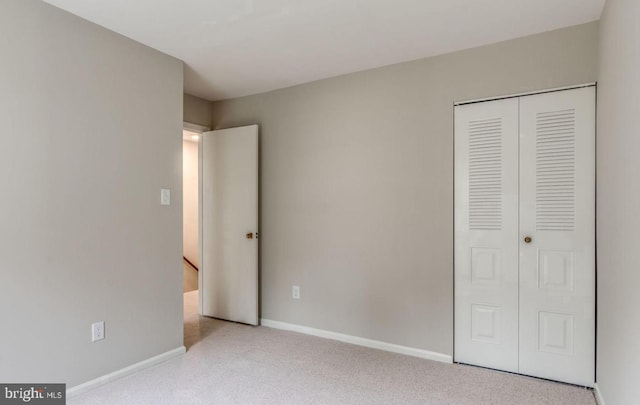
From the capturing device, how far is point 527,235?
2.67m

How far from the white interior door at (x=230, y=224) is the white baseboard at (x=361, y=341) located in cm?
26

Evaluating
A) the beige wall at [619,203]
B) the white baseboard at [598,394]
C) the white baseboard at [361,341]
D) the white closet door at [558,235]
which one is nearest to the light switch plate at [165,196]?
the white baseboard at [361,341]

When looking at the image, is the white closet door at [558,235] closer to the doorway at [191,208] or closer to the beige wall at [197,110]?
the beige wall at [197,110]

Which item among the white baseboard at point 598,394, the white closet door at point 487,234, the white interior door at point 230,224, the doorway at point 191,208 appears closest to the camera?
the white baseboard at point 598,394

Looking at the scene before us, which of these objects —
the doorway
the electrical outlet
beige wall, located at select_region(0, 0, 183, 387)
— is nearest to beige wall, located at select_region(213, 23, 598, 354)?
beige wall, located at select_region(0, 0, 183, 387)

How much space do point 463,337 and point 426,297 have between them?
0.38 metres

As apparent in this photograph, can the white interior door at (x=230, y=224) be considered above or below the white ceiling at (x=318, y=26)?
below

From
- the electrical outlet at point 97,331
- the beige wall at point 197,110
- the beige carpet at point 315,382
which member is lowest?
the beige carpet at point 315,382

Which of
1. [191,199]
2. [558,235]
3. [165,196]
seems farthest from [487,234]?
[191,199]

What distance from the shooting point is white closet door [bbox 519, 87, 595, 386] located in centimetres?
250

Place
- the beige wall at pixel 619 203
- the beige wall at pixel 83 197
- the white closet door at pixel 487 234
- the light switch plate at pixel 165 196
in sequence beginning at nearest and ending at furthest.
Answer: the beige wall at pixel 619 203 → the beige wall at pixel 83 197 → the white closet door at pixel 487 234 → the light switch plate at pixel 165 196

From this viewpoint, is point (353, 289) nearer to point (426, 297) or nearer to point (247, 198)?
point (426, 297)

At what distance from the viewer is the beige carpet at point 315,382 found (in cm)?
234

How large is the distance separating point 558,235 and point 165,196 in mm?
2795
